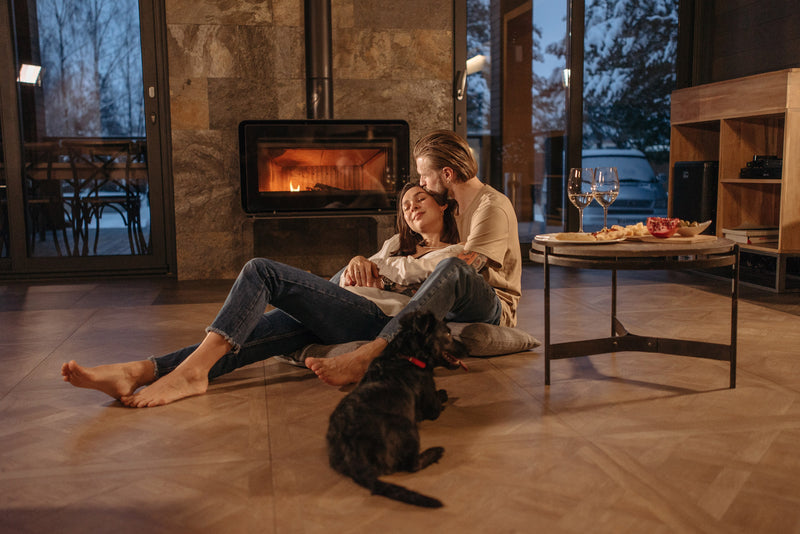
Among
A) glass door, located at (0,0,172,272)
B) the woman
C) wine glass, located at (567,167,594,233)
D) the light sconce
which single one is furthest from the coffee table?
the light sconce

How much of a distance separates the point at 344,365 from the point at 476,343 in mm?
630

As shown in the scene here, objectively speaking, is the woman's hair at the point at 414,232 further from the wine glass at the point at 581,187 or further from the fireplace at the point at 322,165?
the fireplace at the point at 322,165

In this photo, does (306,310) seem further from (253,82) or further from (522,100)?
(522,100)

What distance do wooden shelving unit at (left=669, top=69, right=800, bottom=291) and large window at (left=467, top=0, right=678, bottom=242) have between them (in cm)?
63

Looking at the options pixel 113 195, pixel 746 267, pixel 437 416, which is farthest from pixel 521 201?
pixel 437 416

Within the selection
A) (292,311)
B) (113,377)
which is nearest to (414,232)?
(292,311)

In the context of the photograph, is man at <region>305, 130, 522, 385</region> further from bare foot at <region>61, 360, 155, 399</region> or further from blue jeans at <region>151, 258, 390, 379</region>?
bare foot at <region>61, 360, 155, 399</region>

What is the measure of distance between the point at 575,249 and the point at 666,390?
0.57 meters

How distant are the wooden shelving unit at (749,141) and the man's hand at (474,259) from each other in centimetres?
250

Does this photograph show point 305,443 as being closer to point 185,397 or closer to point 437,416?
point 437,416

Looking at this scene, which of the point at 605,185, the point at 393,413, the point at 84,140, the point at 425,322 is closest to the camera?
the point at 393,413

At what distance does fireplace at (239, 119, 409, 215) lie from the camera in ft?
15.2

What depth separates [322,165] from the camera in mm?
4801

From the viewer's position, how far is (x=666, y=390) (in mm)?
2334
